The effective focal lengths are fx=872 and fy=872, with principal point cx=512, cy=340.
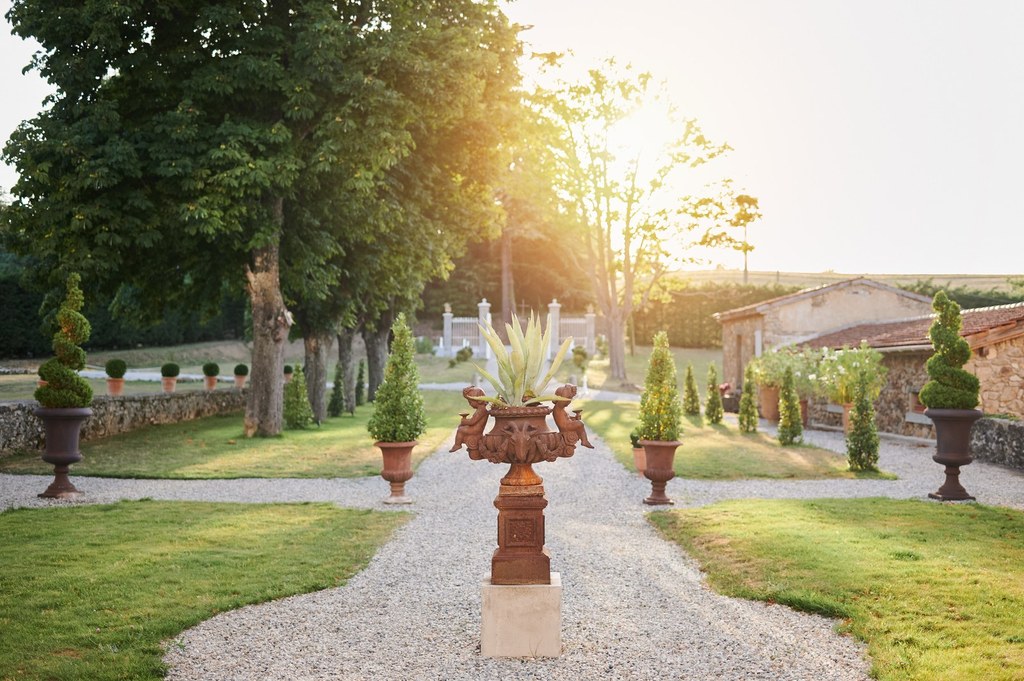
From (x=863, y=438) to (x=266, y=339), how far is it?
12971 mm

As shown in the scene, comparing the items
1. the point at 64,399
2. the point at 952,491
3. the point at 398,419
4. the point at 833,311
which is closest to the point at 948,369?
the point at 952,491

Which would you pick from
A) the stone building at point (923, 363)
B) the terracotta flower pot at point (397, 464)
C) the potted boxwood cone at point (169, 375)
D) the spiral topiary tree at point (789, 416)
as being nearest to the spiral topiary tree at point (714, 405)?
the stone building at point (923, 363)

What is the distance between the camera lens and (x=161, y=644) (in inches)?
245

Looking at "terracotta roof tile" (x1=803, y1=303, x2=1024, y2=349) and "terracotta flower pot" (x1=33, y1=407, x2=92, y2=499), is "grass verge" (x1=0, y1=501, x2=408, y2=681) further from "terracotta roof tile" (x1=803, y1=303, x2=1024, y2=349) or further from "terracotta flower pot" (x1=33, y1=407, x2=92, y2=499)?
"terracotta roof tile" (x1=803, y1=303, x2=1024, y2=349)

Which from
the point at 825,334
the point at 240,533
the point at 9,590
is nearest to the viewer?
the point at 9,590

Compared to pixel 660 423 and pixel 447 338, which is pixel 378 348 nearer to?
pixel 660 423

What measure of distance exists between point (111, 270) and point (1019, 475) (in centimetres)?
1847

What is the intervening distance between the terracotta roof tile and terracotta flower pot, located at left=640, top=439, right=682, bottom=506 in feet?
23.8

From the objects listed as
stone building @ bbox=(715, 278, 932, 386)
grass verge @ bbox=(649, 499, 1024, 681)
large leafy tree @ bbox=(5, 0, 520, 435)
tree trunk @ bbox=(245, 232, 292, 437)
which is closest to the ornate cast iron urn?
grass verge @ bbox=(649, 499, 1024, 681)

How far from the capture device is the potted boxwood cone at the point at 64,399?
12.5m

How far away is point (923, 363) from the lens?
20.9m

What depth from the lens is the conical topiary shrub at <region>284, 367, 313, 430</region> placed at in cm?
2300

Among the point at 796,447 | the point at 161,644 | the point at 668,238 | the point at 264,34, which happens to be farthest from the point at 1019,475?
the point at 668,238

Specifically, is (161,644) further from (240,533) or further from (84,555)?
(240,533)
